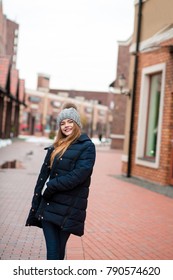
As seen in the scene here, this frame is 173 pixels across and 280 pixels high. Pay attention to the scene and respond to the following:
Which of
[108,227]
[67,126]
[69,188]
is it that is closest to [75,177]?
[69,188]

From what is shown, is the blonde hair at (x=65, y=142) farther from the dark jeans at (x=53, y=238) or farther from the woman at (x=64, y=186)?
the dark jeans at (x=53, y=238)

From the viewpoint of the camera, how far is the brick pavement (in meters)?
4.17

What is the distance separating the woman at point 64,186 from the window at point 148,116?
7321mm

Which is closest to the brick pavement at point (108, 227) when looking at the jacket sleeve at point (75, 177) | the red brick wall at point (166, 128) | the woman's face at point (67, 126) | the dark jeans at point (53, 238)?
the red brick wall at point (166, 128)

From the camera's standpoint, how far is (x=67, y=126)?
2973mm

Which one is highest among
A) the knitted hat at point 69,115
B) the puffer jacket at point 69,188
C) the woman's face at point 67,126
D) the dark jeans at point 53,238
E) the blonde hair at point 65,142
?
the knitted hat at point 69,115

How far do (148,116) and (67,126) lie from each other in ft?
25.4

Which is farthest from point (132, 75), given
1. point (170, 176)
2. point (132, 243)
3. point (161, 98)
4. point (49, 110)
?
point (49, 110)

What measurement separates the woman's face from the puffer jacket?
10cm

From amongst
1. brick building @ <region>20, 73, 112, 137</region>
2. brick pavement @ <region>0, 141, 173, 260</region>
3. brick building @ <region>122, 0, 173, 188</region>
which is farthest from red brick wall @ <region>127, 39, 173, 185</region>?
brick building @ <region>20, 73, 112, 137</region>

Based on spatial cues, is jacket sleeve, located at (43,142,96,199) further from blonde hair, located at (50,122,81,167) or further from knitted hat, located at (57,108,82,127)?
knitted hat, located at (57,108,82,127)

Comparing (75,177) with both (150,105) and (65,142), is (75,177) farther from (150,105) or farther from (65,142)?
(150,105)

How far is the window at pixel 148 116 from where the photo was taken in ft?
33.6

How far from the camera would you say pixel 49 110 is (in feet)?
168
